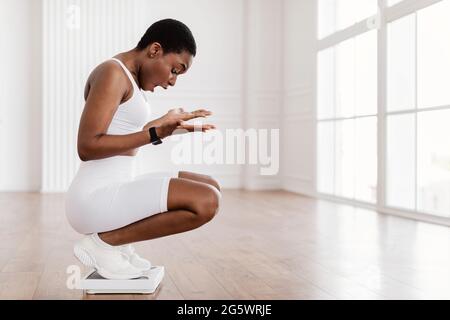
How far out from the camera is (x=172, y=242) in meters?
3.16

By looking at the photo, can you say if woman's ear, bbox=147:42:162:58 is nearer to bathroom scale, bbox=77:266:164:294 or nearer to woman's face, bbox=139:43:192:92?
woman's face, bbox=139:43:192:92

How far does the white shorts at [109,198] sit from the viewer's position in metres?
1.85

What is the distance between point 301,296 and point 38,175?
5.02m

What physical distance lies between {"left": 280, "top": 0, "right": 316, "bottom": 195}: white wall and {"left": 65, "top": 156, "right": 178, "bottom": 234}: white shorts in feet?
13.5

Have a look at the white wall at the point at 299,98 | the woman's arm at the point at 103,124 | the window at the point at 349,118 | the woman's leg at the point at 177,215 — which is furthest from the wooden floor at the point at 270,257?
the white wall at the point at 299,98

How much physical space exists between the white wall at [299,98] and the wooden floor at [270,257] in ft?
5.28

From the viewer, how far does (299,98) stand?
630 centimetres

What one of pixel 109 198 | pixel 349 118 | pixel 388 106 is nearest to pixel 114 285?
pixel 109 198

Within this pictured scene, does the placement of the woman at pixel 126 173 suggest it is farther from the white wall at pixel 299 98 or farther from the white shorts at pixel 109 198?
the white wall at pixel 299 98

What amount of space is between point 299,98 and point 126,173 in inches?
178

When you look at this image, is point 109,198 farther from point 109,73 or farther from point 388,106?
point 388,106

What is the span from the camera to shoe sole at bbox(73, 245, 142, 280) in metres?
1.90
